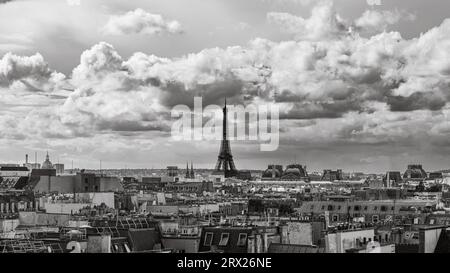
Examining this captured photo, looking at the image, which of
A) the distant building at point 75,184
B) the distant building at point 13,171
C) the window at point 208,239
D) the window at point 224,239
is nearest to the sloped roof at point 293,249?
the window at point 224,239

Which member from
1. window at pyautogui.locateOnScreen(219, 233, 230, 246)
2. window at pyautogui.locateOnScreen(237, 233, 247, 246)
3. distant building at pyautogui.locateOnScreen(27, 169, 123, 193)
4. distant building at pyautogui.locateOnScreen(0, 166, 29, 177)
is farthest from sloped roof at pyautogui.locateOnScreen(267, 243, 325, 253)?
distant building at pyautogui.locateOnScreen(0, 166, 29, 177)

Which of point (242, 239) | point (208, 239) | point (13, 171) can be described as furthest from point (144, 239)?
point (13, 171)

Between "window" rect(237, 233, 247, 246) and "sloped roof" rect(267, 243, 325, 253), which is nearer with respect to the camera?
"sloped roof" rect(267, 243, 325, 253)

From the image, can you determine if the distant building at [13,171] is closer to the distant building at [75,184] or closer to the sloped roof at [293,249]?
the distant building at [75,184]

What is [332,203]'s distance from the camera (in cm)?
7856

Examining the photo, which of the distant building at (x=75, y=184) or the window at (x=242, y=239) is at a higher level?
the distant building at (x=75, y=184)

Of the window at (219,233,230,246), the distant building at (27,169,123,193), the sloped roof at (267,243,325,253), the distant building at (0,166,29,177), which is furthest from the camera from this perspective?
the distant building at (0,166,29,177)

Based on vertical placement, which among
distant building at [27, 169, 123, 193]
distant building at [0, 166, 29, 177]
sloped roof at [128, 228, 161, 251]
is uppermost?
distant building at [0, 166, 29, 177]

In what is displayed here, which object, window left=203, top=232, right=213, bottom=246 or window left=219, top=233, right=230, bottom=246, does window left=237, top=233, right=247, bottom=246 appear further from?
window left=203, top=232, right=213, bottom=246

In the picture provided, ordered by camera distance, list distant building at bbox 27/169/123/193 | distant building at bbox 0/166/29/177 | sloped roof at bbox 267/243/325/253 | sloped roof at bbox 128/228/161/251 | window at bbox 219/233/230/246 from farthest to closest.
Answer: distant building at bbox 0/166/29/177, distant building at bbox 27/169/123/193, sloped roof at bbox 128/228/161/251, window at bbox 219/233/230/246, sloped roof at bbox 267/243/325/253

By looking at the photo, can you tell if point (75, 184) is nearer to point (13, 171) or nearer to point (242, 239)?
point (13, 171)

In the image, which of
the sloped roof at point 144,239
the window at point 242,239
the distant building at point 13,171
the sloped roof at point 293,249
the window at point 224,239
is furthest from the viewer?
the distant building at point 13,171
